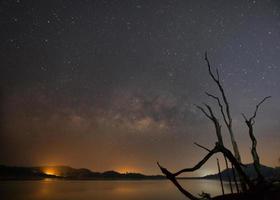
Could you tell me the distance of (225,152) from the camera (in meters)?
3.52

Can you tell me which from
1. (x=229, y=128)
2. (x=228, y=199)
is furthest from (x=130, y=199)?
(x=228, y=199)

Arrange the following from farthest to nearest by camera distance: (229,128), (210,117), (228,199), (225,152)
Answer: (229,128)
(210,117)
(228,199)
(225,152)

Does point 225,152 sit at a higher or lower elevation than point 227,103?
lower

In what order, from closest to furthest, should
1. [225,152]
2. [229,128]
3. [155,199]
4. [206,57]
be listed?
[225,152]
[206,57]
[229,128]
[155,199]

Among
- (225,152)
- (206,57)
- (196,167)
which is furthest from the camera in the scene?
(206,57)

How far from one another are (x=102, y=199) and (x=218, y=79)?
263ft

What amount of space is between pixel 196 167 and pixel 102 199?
292 feet

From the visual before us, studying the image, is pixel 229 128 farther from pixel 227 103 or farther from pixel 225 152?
pixel 225 152

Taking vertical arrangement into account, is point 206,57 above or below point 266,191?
above

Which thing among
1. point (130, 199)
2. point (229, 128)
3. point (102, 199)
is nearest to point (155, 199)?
point (130, 199)

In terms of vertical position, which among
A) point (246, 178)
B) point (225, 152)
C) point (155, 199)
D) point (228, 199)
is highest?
point (225, 152)

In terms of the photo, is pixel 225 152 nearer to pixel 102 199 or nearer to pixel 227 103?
pixel 227 103

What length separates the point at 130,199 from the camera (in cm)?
8756

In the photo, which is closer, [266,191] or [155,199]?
[266,191]
